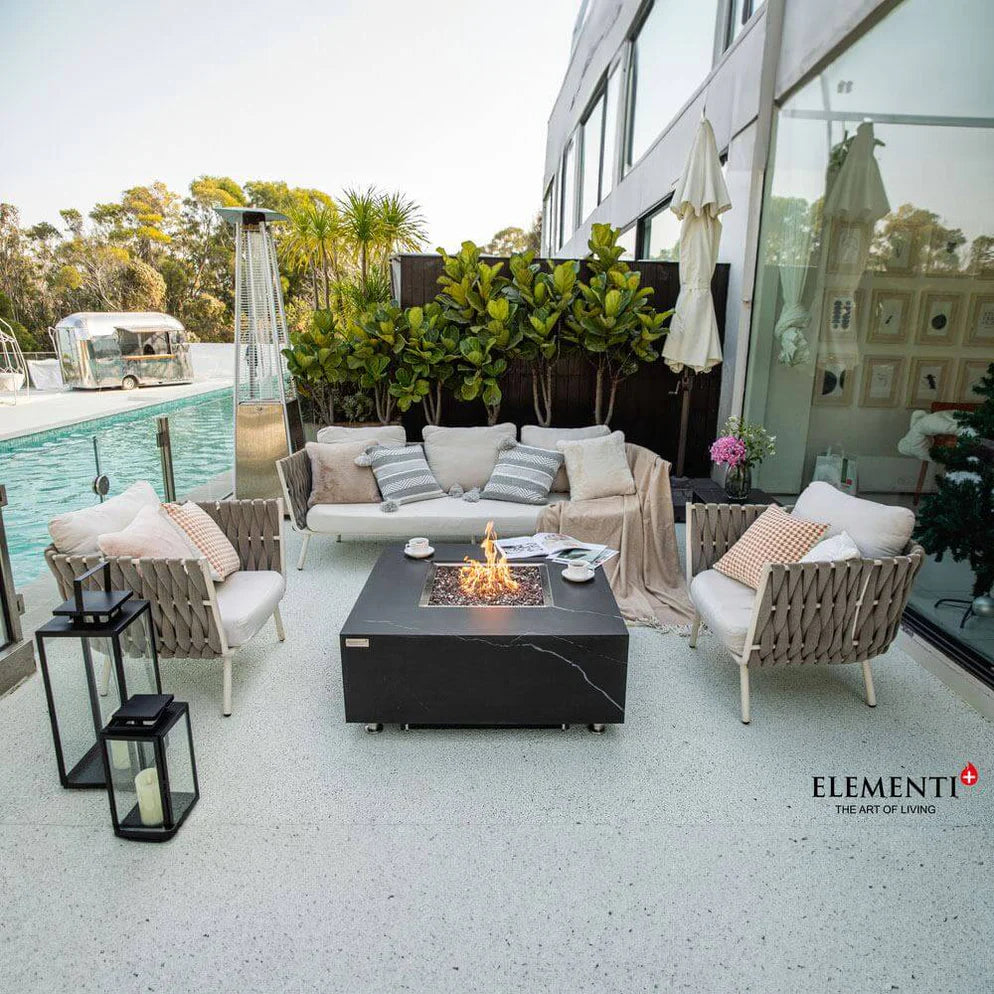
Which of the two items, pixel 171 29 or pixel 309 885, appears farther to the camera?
pixel 171 29

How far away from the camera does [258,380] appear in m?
5.56

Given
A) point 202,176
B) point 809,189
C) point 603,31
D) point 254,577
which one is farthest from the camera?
point 202,176

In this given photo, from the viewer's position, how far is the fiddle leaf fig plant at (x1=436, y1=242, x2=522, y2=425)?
5.35m

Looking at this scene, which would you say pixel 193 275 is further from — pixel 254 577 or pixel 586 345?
pixel 254 577

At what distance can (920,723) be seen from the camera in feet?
8.77

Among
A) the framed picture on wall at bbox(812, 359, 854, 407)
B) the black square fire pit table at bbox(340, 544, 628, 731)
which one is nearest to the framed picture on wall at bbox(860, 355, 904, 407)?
the framed picture on wall at bbox(812, 359, 854, 407)

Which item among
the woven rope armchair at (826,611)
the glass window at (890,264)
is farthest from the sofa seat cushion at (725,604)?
the glass window at (890,264)

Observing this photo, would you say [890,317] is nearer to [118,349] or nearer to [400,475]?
[400,475]

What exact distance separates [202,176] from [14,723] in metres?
30.5

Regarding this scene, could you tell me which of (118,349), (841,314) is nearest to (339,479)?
(841,314)

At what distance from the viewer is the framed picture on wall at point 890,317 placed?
136 inches

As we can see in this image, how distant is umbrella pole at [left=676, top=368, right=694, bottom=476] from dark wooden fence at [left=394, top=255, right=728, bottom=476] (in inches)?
8.3

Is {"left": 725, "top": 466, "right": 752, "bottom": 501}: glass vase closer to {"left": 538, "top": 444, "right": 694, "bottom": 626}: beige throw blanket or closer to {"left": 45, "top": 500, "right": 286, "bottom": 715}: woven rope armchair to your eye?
{"left": 538, "top": 444, "right": 694, "bottom": 626}: beige throw blanket

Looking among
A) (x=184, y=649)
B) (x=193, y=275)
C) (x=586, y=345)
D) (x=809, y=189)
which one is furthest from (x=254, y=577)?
(x=193, y=275)
